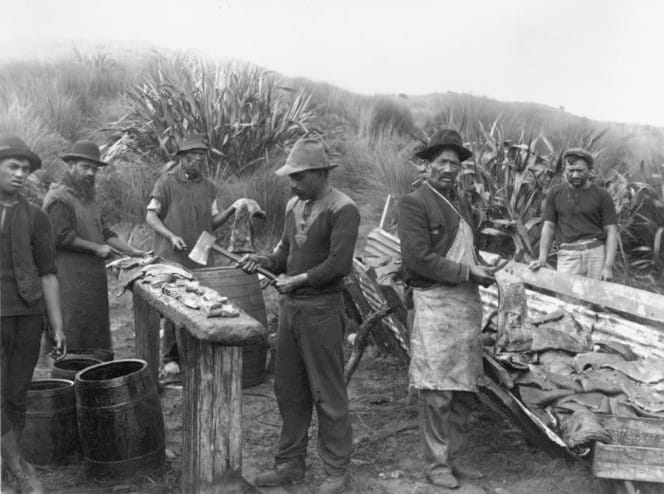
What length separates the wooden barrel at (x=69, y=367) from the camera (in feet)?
15.3

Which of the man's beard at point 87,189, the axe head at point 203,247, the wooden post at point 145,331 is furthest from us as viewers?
the wooden post at point 145,331

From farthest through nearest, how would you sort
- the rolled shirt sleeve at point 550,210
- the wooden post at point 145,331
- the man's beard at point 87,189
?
the rolled shirt sleeve at point 550,210, the wooden post at point 145,331, the man's beard at point 87,189

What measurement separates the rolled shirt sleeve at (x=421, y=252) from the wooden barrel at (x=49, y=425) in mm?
2290

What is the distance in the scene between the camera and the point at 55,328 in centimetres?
404

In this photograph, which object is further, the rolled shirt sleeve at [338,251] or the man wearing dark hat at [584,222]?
the man wearing dark hat at [584,222]

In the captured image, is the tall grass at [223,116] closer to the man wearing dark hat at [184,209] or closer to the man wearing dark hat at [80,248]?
the man wearing dark hat at [184,209]

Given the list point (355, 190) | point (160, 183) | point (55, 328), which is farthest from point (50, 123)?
point (55, 328)

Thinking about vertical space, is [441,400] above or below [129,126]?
below

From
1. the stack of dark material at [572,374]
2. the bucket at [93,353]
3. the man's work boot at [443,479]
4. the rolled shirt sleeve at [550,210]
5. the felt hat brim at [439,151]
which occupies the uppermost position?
the felt hat brim at [439,151]

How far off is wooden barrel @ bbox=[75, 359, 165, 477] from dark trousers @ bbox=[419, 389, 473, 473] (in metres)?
1.62

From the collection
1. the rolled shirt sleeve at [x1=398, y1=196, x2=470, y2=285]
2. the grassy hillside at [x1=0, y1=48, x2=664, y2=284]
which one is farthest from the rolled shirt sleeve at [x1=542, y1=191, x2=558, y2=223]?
the rolled shirt sleeve at [x1=398, y1=196, x2=470, y2=285]

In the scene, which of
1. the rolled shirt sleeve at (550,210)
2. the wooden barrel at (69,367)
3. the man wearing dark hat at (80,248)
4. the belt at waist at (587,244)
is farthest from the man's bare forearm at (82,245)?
the belt at waist at (587,244)

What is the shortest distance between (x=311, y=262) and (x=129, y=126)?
318 inches

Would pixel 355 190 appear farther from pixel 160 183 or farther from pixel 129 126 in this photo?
pixel 160 183
